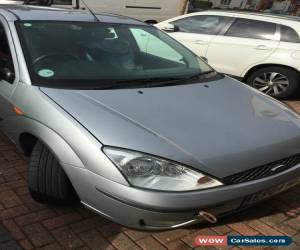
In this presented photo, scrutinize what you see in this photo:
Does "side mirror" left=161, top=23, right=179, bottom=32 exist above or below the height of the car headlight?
above

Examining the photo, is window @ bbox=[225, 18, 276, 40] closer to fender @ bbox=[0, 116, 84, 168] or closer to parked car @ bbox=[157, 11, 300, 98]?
parked car @ bbox=[157, 11, 300, 98]

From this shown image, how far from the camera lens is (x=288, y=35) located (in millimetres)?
6344

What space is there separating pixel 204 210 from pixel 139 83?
47.7 inches

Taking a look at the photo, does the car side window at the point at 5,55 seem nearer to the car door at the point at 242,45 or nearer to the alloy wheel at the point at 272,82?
the car door at the point at 242,45

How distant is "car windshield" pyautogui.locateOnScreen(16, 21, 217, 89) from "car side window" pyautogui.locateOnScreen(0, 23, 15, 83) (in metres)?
0.16

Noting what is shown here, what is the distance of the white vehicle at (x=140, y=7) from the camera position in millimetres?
11562

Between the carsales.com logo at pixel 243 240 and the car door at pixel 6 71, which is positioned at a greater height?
the car door at pixel 6 71

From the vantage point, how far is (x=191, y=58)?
387 cm

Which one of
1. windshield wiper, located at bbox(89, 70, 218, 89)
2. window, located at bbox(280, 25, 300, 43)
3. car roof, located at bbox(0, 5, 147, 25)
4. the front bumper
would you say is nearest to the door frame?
car roof, located at bbox(0, 5, 147, 25)

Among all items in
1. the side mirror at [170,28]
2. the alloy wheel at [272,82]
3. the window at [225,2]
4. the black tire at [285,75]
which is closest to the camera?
the black tire at [285,75]

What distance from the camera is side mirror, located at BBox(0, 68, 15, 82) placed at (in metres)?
3.03

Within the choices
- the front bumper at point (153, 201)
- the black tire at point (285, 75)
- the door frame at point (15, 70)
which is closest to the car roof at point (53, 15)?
the door frame at point (15, 70)

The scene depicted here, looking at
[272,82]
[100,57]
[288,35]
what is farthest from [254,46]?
[100,57]

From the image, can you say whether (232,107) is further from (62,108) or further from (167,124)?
(62,108)
